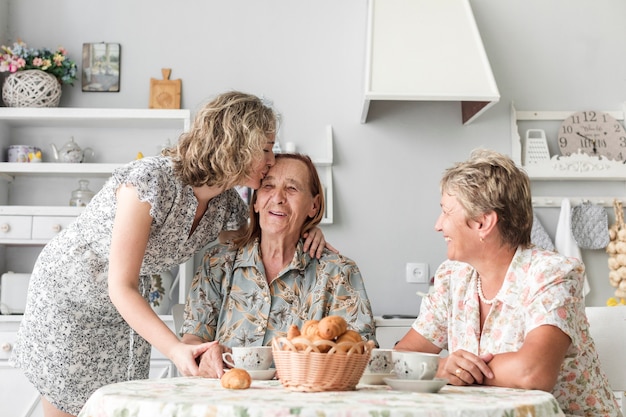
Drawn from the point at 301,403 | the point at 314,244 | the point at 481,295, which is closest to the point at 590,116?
the point at 314,244

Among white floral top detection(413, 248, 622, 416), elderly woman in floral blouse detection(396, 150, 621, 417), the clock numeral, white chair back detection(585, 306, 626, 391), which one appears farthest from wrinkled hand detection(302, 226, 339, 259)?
the clock numeral

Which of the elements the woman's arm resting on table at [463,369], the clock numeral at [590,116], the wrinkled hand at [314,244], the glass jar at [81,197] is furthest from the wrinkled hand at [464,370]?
the clock numeral at [590,116]

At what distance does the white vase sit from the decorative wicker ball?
0.99m

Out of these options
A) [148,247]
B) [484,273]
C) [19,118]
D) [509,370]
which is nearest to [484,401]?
[509,370]

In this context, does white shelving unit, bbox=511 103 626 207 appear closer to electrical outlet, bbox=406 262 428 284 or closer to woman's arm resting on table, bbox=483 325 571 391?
electrical outlet, bbox=406 262 428 284

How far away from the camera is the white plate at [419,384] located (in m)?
1.22

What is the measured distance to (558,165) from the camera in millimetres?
3711

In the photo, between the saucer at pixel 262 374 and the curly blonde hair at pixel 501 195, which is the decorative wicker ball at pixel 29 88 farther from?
the saucer at pixel 262 374

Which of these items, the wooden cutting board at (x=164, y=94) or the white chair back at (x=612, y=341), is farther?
the wooden cutting board at (x=164, y=94)

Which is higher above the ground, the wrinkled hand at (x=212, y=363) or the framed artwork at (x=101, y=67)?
the framed artwork at (x=101, y=67)

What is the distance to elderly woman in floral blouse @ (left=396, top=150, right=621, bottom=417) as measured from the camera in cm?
147

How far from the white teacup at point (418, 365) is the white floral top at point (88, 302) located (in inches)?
29.4

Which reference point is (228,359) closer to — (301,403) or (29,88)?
(301,403)

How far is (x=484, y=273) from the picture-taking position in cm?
175
